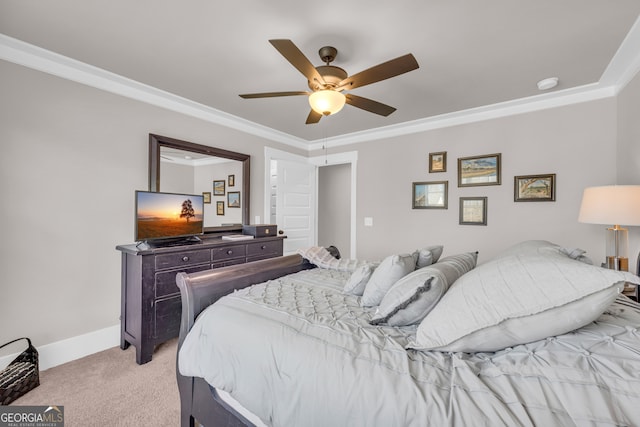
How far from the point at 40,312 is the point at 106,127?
5.44ft

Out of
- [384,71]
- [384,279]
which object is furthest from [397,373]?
[384,71]

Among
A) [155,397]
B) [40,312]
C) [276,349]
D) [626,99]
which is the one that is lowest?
[155,397]

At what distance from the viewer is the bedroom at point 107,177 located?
2.11 meters

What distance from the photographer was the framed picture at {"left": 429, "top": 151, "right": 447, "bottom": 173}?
347 centimetres

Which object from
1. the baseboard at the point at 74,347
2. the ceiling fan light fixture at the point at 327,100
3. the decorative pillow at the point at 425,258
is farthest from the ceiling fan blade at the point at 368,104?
the baseboard at the point at 74,347

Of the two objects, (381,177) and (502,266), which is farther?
(381,177)

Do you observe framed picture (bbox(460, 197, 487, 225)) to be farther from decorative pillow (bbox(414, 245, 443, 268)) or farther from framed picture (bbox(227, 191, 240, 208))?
framed picture (bbox(227, 191, 240, 208))

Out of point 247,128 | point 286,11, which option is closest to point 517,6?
point 286,11

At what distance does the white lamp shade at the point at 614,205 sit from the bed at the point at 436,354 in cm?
97

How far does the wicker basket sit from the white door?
2.81 metres

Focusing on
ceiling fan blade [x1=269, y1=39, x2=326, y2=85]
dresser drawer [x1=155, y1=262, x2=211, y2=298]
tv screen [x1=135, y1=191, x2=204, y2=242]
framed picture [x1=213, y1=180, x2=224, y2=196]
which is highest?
ceiling fan blade [x1=269, y1=39, x2=326, y2=85]

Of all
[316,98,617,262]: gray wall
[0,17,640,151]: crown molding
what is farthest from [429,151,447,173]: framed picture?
[0,17,640,151]: crown molding

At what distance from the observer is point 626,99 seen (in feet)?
7.75

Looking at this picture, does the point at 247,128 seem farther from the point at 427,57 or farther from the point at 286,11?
the point at 427,57
